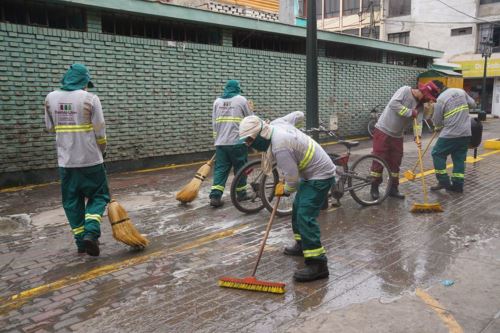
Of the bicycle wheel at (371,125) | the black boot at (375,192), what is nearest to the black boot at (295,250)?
the black boot at (375,192)

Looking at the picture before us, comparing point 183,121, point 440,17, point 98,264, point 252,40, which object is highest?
point 440,17

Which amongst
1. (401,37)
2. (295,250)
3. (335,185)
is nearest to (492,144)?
(335,185)

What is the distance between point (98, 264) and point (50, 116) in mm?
1692

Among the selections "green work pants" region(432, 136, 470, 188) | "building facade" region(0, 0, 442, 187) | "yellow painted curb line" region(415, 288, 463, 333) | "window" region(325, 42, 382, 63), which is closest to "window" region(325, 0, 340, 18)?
"window" region(325, 42, 382, 63)

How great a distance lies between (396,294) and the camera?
12.5ft

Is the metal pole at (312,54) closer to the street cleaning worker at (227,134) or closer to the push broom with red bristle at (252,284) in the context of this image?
the street cleaning worker at (227,134)

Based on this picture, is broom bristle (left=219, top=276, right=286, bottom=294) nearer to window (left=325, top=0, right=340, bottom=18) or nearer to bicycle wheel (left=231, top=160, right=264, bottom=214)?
bicycle wheel (left=231, top=160, right=264, bottom=214)

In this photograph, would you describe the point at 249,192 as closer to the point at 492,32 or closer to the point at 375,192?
the point at 375,192

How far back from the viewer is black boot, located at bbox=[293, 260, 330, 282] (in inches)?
161

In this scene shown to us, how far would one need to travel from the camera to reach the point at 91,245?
185 inches

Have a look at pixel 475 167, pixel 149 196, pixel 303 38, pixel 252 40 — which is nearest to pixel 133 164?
pixel 149 196

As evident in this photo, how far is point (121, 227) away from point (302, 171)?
6.79ft

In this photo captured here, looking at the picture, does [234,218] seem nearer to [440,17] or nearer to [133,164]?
[133,164]

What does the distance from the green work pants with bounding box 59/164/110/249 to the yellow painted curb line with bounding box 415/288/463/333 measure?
130 inches
